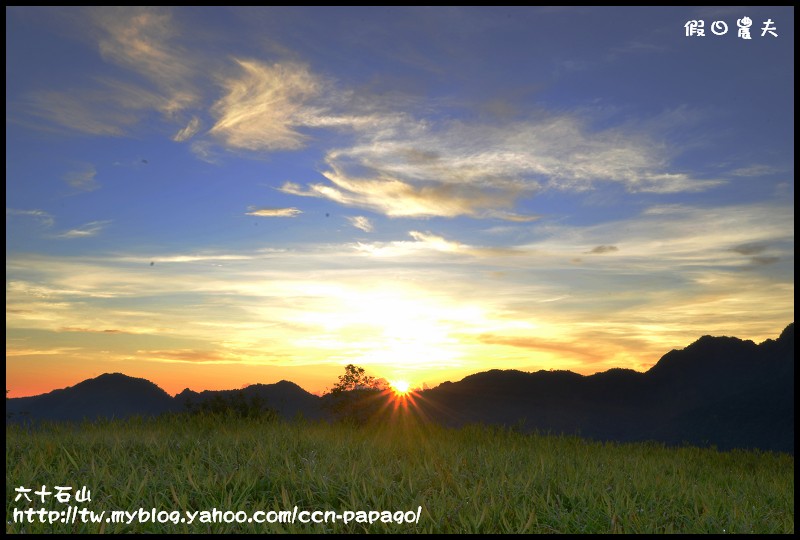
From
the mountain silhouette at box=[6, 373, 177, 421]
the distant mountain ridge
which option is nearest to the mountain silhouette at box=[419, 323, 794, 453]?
the distant mountain ridge

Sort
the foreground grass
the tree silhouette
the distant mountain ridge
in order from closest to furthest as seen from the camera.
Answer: the foreground grass, the tree silhouette, the distant mountain ridge

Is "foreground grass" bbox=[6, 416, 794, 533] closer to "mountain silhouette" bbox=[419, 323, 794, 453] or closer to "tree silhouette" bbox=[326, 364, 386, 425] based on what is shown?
Result: "tree silhouette" bbox=[326, 364, 386, 425]

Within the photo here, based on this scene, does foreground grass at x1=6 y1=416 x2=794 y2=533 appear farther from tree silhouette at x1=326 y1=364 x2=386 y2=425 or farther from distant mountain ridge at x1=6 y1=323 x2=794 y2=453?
distant mountain ridge at x1=6 y1=323 x2=794 y2=453

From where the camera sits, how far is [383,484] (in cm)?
964

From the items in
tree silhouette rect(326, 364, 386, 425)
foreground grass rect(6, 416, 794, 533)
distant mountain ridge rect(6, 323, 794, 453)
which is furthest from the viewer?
distant mountain ridge rect(6, 323, 794, 453)

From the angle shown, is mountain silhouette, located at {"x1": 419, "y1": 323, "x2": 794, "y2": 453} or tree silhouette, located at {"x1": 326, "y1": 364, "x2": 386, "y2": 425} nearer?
tree silhouette, located at {"x1": 326, "y1": 364, "x2": 386, "y2": 425}

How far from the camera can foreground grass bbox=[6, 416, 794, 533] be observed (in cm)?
863

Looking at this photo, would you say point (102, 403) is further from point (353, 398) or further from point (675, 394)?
point (675, 394)

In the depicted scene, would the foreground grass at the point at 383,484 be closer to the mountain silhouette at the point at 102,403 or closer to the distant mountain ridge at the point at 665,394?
the mountain silhouette at the point at 102,403

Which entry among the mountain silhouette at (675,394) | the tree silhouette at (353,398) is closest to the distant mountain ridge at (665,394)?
the mountain silhouette at (675,394)

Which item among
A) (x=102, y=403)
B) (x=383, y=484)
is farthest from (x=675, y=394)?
(x=383, y=484)

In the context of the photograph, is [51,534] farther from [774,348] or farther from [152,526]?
[774,348]

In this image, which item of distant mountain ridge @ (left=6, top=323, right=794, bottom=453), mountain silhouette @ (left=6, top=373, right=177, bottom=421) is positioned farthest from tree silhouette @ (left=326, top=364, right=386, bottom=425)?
distant mountain ridge @ (left=6, top=323, right=794, bottom=453)

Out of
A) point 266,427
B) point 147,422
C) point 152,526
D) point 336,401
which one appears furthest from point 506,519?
point 336,401
